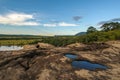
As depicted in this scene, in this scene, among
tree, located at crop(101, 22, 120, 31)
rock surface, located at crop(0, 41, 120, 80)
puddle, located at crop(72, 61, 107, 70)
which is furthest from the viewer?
tree, located at crop(101, 22, 120, 31)

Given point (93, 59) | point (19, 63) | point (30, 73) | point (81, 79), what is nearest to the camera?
point (81, 79)

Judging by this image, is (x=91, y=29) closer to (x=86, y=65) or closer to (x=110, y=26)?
(x=110, y=26)

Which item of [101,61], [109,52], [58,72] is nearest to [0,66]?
[58,72]

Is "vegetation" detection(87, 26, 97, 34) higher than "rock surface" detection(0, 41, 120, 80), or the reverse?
"vegetation" detection(87, 26, 97, 34)

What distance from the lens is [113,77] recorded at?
3206 centimetres

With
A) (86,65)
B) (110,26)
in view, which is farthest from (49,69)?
(110,26)

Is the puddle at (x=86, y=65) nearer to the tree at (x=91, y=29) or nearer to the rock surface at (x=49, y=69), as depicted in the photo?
the rock surface at (x=49, y=69)

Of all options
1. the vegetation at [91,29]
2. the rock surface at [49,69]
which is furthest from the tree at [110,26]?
the rock surface at [49,69]

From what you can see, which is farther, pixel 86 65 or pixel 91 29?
pixel 91 29

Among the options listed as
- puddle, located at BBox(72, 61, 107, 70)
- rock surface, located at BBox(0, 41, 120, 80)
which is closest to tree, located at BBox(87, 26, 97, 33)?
rock surface, located at BBox(0, 41, 120, 80)

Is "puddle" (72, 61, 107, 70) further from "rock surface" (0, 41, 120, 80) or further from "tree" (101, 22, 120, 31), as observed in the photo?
"tree" (101, 22, 120, 31)

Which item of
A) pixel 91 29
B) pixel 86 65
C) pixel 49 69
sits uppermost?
pixel 91 29

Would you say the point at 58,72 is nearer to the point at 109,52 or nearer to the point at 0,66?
the point at 0,66

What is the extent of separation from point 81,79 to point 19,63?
12336mm
